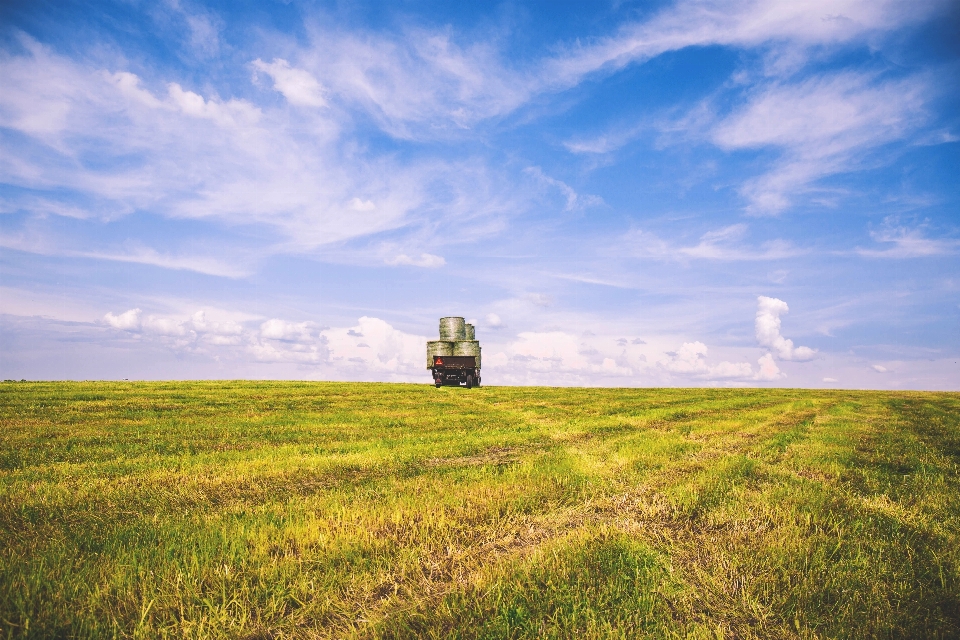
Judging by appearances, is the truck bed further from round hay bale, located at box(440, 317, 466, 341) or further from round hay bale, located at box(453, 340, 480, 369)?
round hay bale, located at box(440, 317, 466, 341)

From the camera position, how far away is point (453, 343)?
3950 centimetres

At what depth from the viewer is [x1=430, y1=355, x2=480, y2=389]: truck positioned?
37719 millimetres

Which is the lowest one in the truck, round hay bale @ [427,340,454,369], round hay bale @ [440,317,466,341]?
the truck

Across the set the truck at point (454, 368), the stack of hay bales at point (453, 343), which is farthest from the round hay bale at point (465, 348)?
the truck at point (454, 368)

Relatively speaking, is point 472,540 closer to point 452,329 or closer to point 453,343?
point 453,343

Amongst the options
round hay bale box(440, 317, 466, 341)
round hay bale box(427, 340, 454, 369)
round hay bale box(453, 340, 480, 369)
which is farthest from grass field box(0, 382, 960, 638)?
round hay bale box(440, 317, 466, 341)

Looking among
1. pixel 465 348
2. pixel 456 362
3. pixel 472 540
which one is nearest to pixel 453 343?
pixel 465 348

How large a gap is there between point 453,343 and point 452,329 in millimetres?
1453

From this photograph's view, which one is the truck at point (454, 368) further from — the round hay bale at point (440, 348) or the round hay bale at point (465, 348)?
the round hay bale at point (465, 348)

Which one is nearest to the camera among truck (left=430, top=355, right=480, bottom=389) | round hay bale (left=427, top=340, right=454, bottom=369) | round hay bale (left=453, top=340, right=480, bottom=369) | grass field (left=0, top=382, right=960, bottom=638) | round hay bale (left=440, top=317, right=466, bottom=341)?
grass field (left=0, top=382, right=960, bottom=638)

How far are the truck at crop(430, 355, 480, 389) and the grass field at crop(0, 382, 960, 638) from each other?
85.4 ft

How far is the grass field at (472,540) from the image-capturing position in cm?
362

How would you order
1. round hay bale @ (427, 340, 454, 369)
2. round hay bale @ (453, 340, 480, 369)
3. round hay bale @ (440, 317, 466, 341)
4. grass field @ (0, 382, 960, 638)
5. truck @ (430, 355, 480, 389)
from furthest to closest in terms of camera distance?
round hay bale @ (440, 317, 466, 341), round hay bale @ (427, 340, 454, 369), round hay bale @ (453, 340, 480, 369), truck @ (430, 355, 480, 389), grass field @ (0, 382, 960, 638)

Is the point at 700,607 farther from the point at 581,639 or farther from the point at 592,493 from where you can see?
the point at 592,493
